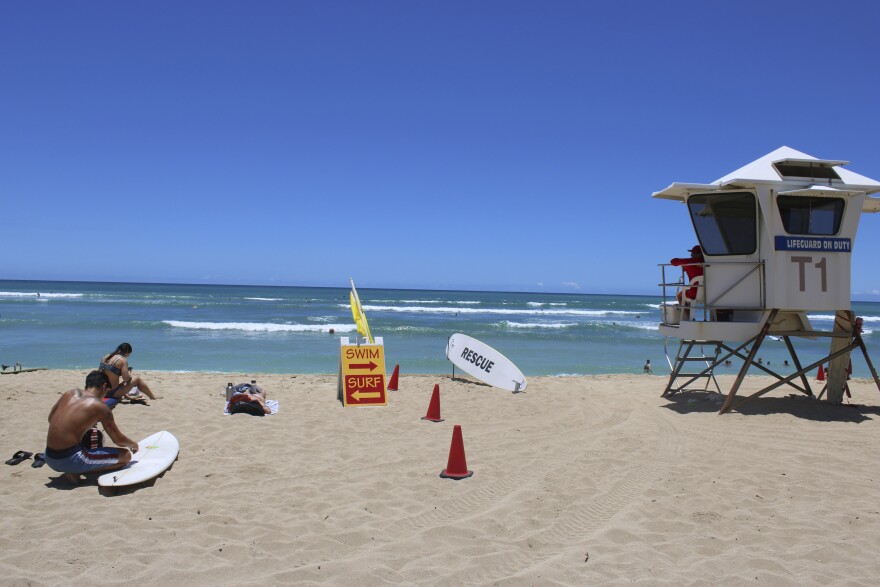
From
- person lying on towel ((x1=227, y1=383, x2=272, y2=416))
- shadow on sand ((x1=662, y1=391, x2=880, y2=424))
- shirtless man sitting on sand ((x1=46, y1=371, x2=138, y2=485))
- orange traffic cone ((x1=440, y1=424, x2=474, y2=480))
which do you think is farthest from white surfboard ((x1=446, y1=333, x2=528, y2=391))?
shirtless man sitting on sand ((x1=46, y1=371, x2=138, y2=485))

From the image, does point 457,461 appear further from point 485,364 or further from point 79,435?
point 485,364

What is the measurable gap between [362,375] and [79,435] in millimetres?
5143

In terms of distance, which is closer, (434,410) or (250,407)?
(250,407)

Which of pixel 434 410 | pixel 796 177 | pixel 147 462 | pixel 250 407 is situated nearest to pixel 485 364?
pixel 434 410

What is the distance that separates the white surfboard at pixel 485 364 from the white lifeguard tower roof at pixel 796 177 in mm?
4841

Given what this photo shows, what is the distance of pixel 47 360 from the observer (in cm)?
1772

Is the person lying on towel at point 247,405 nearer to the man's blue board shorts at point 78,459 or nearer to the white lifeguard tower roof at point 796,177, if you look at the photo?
the man's blue board shorts at point 78,459

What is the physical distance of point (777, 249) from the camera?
31.2 feet

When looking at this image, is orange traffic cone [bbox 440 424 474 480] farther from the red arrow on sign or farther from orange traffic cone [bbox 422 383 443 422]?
the red arrow on sign

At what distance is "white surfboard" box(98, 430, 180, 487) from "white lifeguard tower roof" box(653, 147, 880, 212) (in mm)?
8429

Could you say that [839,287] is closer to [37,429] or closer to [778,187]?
[778,187]

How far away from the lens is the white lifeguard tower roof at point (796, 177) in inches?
370

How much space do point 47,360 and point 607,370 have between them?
17.2m

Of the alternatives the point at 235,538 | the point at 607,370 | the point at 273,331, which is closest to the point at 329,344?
the point at 273,331
